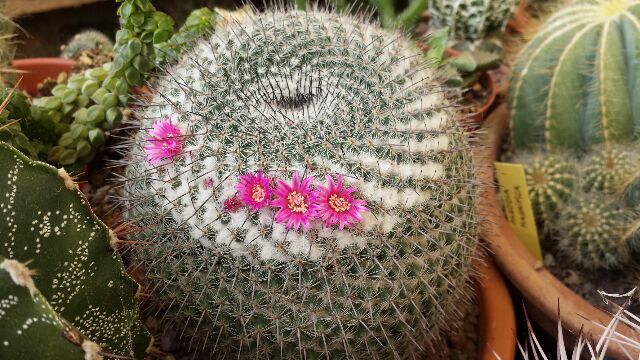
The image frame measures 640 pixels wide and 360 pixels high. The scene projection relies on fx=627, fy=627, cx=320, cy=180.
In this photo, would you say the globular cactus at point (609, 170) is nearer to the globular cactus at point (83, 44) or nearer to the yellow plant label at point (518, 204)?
the yellow plant label at point (518, 204)

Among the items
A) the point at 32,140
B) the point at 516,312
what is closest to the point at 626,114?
A: the point at 516,312

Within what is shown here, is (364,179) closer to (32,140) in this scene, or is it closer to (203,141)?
(203,141)

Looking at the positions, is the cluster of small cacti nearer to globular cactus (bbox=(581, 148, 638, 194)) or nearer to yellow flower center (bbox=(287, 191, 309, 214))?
globular cactus (bbox=(581, 148, 638, 194))

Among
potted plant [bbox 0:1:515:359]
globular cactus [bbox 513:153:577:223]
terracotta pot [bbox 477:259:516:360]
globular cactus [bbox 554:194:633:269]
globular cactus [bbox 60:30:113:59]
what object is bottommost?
terracotta pot [bbox 477:259:516:360]

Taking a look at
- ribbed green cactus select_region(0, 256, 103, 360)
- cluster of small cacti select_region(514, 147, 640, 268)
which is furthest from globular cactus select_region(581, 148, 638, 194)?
ribbed green cactus select_region(0, 256, 103, 360)

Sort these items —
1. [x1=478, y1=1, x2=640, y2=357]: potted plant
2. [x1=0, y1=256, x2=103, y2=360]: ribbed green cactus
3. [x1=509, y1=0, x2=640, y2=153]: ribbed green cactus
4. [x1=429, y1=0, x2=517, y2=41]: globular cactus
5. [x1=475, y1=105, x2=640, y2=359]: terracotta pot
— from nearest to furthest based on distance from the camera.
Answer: [x1=0, y1=256, x2=103, y2=360]: ribbed green cactus → [x1=475, y1=105, x2=640, y2=359]: terracotta pot → [x1=478, y1=1, x2=640, y2=357]: potted plant → [x1=509, y1=0, x2=640, y2=153]: ribbed green cactus → [x1=429, y1=0, x2=517, y2=41]: globular cactus

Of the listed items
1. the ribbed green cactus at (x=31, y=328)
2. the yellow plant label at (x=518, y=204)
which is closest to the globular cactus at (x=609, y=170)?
the yellow plant label at (x=518, y=204)

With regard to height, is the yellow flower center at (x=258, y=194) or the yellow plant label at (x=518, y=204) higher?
the yellow flower center at (x=258, y=194)
